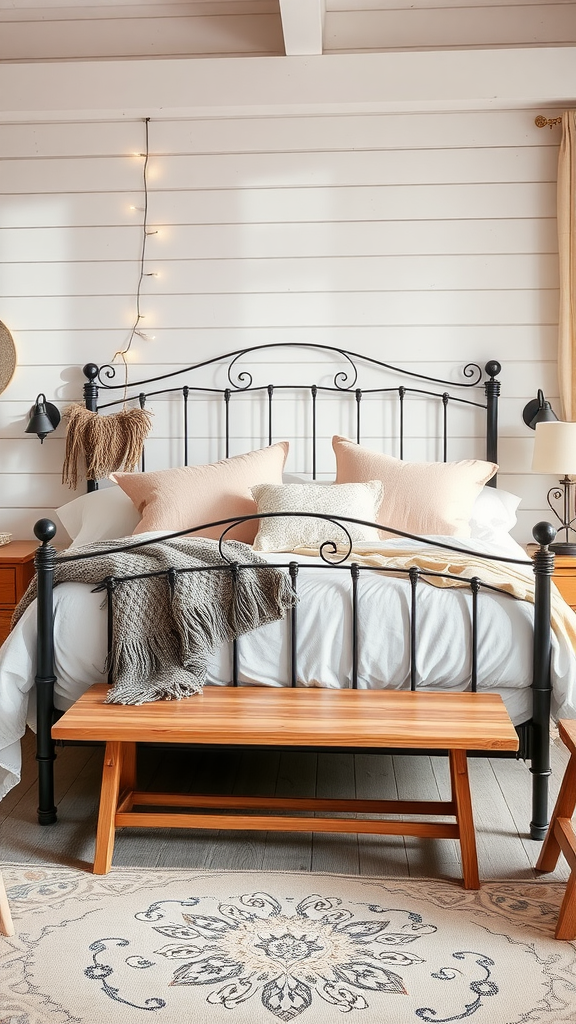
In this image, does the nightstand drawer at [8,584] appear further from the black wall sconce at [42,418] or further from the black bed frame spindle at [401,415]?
the black bed frame spindle at [401,415]

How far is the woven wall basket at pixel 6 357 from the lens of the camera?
4043mm

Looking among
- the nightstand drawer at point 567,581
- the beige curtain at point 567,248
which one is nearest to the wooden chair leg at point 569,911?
the nightstand drawer at point 567,581

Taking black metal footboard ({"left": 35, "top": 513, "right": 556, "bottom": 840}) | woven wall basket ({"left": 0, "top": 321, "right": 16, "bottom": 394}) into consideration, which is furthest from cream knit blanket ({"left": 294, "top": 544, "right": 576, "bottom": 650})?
woven wall basket ({"left": 0, "top": 321, "right": 16, "bottom": 394})

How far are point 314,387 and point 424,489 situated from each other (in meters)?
0.82

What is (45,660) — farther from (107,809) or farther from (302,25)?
(302,25)

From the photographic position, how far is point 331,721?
6.89 ft

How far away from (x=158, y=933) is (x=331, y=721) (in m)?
0.59

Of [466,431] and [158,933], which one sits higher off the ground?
[466,431]

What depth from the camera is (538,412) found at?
12.5 ft

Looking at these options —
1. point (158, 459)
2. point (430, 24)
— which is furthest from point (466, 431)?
point (430, 24)

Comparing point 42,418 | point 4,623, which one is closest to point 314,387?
point 42,418

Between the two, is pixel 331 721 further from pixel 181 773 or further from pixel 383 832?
pixel 181 773

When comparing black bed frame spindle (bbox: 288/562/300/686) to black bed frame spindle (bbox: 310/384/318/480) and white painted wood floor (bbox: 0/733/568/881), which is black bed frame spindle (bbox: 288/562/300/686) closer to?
white painted wood floor (bbox: 0/733/568/881)

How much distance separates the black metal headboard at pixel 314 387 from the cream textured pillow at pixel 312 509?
2.33 feet
